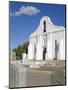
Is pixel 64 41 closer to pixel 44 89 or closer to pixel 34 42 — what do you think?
pixel 34 42

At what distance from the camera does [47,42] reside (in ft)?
10.1

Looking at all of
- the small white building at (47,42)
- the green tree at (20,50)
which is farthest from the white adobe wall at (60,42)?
the green tree at (20,50)

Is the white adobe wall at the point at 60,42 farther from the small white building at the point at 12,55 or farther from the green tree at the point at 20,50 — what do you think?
the small white building at the point at 12,55

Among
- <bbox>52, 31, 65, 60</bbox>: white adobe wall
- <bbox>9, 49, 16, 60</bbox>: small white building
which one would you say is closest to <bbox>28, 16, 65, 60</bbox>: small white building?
<bbox>52, 31, 65, 60</bbox>: white adobe wall

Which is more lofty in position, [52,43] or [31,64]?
[52,43]

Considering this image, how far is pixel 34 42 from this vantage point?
305cm

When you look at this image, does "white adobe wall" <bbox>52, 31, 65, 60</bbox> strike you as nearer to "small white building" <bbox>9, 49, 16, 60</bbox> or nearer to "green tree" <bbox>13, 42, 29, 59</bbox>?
"green tree" <bbox>13, 42, 29, 59</bbox>

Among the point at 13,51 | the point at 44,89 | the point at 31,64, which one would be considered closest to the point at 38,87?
the point at 44,89

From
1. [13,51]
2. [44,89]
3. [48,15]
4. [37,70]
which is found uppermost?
[48,15]

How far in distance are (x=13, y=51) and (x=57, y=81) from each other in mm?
665

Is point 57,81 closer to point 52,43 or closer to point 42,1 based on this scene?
point 52,43

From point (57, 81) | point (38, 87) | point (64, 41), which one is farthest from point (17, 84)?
point (64, 41)

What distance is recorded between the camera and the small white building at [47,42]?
304cm

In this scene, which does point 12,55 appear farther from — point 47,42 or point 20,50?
point 47,42
